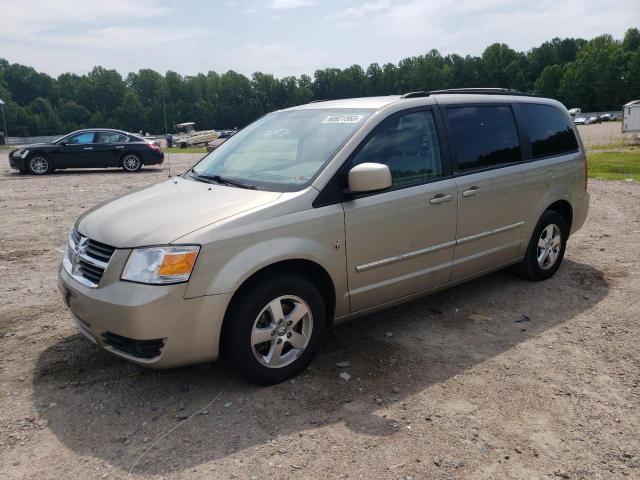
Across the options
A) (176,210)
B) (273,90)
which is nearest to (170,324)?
(176,210)

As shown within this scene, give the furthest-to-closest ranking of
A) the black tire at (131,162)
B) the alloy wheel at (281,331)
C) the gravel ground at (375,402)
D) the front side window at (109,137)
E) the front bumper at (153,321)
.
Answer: the black tire at (131,162)
the front side window at (109,137)
the alloy wheel at (281,331)
the front bumper at (153,321)
the gravel ground at (375,402)

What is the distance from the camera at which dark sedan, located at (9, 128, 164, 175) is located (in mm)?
17359

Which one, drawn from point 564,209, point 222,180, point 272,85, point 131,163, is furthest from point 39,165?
point 272,85

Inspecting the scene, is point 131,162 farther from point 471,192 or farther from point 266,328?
point 266,328

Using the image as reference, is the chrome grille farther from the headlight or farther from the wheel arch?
the wheel arch

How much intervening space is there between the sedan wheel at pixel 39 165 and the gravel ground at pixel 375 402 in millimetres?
13684

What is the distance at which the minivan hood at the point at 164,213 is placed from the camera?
3.35m

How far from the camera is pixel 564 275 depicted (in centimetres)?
603

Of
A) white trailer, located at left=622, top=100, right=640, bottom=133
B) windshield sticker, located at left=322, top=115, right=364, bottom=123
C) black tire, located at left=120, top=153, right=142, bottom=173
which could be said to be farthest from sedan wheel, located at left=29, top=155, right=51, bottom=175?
white trailer, located at left=622, top=100, right=640, bottom=133

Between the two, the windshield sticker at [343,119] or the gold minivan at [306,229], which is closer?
the gold minivan at [306,229]

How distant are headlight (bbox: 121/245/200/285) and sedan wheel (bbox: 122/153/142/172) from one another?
16.3 metres

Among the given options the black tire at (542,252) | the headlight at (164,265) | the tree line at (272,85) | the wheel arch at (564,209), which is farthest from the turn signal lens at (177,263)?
the tree line at (272,85)

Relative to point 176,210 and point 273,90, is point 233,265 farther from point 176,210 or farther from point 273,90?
point 273,90

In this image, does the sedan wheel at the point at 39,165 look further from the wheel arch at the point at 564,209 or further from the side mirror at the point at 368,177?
the side mirror at the point at 368,177
